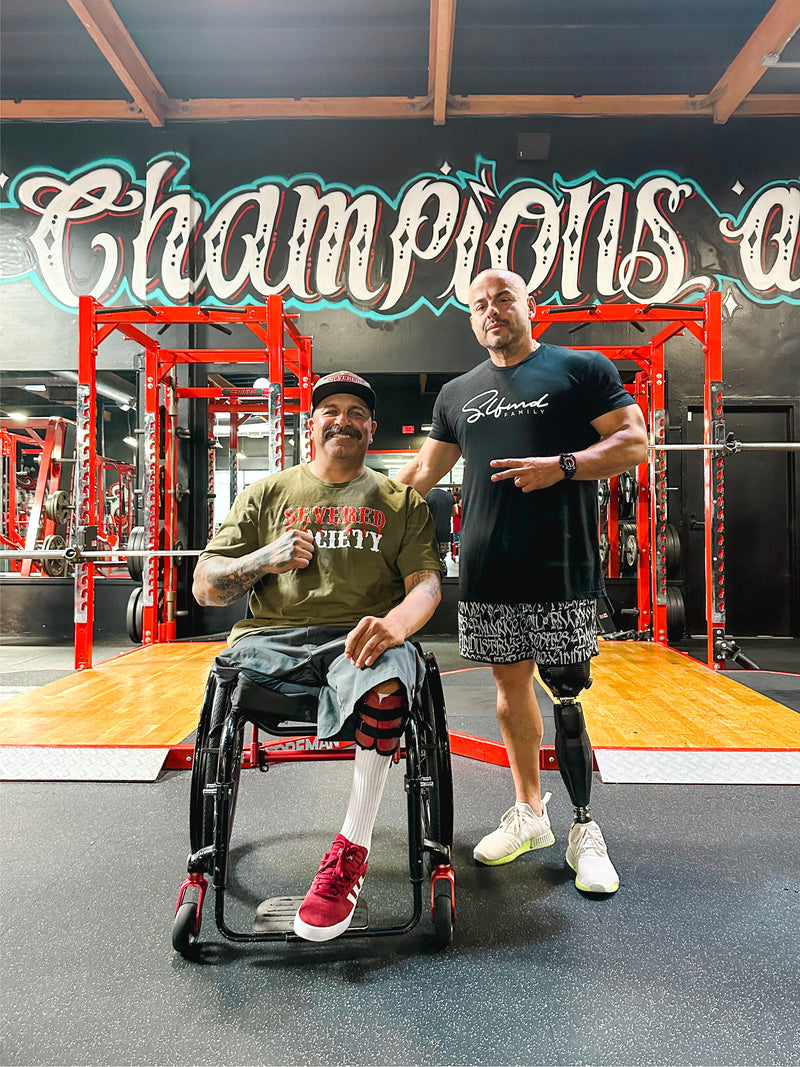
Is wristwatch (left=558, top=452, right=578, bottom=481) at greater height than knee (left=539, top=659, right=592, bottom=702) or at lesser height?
greater

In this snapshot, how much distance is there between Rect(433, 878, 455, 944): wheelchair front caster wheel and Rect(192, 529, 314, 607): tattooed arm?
74cm

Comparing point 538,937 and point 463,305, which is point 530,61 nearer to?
point 463,305

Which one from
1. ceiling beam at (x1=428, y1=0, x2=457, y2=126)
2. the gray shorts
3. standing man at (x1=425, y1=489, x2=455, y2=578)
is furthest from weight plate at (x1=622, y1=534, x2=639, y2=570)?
the gray shorts

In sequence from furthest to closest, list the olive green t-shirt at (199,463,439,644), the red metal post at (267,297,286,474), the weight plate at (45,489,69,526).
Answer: the weight plate at (45,489,69,526) → the red metal post at (267,297,286,474) → the olive green t-shirt at (199,463,439,644)

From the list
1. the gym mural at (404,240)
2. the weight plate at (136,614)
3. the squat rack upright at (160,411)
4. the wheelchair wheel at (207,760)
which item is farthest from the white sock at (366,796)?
the gym mural at (404,240)

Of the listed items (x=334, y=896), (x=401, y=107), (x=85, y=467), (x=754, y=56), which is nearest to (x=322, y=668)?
(x=334, y=896)

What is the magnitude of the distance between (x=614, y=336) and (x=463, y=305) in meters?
1.29

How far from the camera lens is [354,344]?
5648mm

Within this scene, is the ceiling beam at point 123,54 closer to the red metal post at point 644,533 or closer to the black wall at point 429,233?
the black wall at point 429,233

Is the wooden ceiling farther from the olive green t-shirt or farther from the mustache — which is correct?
the olive green t-shirt

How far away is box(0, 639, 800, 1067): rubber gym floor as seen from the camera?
3.61 feet

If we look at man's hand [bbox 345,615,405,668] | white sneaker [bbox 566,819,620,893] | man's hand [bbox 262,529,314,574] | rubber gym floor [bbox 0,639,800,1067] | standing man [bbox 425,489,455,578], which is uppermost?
standing man [bbox 425,489,455,578]

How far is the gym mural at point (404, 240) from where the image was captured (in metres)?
5.58

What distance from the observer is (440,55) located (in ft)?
15.9
